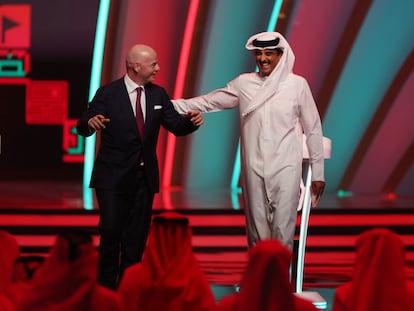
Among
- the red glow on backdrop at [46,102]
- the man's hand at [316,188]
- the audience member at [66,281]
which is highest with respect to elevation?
the audience member at [66,281]

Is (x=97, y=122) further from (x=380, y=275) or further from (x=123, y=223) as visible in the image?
(x=380, y=275)

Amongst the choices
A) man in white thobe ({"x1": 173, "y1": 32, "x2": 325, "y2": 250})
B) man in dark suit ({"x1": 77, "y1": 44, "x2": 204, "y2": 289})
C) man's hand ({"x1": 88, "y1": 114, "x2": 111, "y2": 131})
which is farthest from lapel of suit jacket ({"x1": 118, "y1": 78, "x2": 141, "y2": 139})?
man in white thobe ({"x1": 173, "y1": 32, "x2": 325, "y2": 250})

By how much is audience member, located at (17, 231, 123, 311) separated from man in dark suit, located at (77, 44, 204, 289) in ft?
8.05

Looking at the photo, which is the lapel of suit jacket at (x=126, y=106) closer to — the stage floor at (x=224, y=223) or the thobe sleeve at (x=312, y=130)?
the thobe sleeve at (x=312, y=130)

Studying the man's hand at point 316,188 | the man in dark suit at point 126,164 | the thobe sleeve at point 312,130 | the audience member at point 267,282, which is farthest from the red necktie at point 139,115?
the audience member at point 267,282

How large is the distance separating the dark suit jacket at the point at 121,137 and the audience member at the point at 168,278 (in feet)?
6.39

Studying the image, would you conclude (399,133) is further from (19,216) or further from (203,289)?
(203,289)

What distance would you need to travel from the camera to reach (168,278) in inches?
164

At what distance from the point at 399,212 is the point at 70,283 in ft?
24.6

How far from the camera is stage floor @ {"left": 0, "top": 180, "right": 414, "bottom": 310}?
8.08 meters

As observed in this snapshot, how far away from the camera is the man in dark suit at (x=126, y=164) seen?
624 centimetres

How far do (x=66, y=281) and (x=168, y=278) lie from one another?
0.59 m

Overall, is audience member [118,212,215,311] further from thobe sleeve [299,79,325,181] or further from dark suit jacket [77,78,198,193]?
thobe sleeve [299,79,325,181]

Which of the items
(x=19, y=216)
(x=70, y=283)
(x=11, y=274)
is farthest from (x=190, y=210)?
(x=70, y=283)
